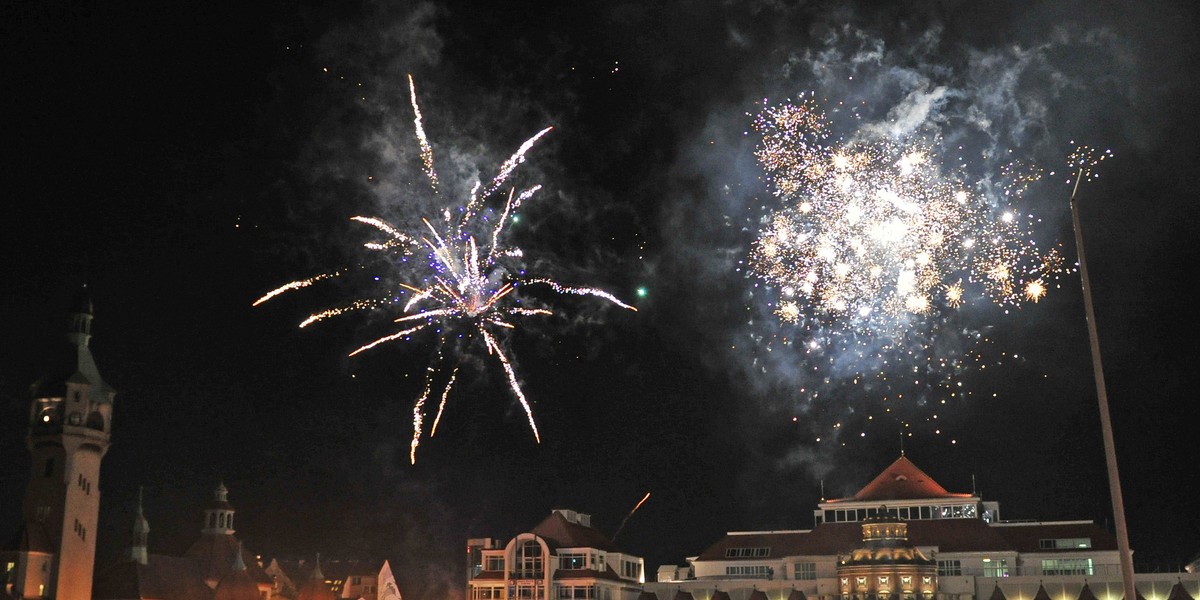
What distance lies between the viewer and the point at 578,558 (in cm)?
11269

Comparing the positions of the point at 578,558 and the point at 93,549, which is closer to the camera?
the point at 93,549

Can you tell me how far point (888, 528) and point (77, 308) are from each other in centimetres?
7391

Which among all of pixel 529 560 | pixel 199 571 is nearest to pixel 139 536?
pixel 199 571

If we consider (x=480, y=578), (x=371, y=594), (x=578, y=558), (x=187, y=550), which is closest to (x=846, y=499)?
(x=578, y=558)

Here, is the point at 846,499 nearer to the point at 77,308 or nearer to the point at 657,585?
the point at 657,585

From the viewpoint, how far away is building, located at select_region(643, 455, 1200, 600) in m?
106

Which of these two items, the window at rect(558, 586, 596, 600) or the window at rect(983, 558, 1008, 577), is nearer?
the window at rect(983, 558, 1008, 577)

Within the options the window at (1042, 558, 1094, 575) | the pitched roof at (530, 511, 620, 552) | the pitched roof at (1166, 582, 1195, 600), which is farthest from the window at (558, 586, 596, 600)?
the pitched roof at (1166, 582, 1195, 600)

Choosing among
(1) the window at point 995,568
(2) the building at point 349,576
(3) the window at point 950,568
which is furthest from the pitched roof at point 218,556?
(1) the window at point 995,568

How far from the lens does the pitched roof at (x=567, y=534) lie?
374 feet

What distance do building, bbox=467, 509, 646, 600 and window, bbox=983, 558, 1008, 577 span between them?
3358 cm

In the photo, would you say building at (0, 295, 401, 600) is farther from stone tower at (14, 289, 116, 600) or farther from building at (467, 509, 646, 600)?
building at (467, 509, 646, 600)

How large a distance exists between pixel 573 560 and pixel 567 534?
307 centimetres

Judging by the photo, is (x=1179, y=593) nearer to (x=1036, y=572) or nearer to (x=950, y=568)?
(x=1036, y=572)
